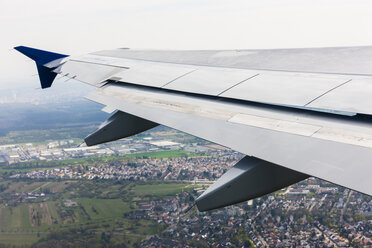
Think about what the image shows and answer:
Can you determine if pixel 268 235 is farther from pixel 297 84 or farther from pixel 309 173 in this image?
pixel 309 173

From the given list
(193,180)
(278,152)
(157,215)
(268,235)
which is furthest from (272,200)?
(278,152)

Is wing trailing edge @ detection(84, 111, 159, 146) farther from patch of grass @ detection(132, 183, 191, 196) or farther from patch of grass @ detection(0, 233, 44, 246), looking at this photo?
patch of grass @ detection(132, 183, 191, 196)

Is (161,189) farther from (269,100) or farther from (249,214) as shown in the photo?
(269,100)

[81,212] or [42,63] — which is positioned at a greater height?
[42,63]

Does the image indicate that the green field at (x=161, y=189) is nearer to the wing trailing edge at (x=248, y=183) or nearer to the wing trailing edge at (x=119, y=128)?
the wing trailing edge at (x=119, y=128)

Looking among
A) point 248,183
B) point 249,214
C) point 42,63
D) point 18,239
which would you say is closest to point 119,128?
point 248,183

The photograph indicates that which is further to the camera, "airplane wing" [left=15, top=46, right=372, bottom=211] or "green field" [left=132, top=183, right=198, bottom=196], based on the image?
"green field" [left=132, top=183, right=198, bottom=196]

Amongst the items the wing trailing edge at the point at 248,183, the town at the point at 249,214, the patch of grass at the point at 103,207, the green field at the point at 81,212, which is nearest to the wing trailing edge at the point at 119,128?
the town at the point at 249,214

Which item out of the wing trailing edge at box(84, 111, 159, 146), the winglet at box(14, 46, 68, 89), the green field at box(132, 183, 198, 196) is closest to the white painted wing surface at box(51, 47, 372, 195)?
the wing trailing edge at box(84, 111, 159, 146)
